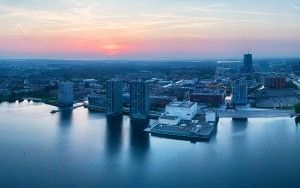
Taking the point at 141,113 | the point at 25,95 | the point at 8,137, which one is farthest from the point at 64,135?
the point at 25,95

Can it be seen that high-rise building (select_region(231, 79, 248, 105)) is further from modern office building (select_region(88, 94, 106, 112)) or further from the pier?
modern office building (select_region(88, 94, 106, 112))

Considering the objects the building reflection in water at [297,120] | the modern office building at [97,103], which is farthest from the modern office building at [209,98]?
the modern office building at [97,103]

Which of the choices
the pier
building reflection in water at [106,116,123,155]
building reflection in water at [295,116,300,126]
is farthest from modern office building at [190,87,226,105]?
building reflection in water at [106,116,123,155]

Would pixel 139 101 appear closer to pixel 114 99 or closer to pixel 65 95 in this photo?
pixel 114 99

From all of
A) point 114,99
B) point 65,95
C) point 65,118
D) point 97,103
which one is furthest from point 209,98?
point 65,118

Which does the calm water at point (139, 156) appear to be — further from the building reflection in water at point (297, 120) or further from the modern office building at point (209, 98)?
the modern office building at point (209, 98)
